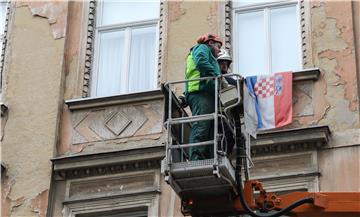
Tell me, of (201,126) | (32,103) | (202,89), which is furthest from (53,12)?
(201,126)

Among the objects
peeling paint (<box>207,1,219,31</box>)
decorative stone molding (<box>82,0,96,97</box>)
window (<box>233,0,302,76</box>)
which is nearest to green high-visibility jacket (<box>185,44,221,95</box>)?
window (<box>233,0,302,76</box>)

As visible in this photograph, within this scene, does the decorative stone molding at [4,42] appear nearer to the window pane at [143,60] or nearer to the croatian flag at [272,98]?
the window pane at [143,60]

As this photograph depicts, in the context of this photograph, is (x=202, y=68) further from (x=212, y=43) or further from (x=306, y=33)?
(x=306, y=33)

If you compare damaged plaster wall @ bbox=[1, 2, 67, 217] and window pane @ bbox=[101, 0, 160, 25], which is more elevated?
window pane @ bbox=[101, 0, 160, 25]

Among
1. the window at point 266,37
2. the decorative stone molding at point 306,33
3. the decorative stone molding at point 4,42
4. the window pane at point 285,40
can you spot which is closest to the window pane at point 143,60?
the window at point 266,37

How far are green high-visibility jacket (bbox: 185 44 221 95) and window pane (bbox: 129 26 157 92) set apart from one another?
3.67 meters

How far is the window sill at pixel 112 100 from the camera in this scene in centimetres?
1377

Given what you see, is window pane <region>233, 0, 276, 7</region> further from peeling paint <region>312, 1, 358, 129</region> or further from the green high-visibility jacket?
the green high-visibility jacket

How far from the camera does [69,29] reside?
14812mm

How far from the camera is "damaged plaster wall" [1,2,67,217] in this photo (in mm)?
13648

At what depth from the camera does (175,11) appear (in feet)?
47.4

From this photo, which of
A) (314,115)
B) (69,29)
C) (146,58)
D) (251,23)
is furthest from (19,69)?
(314,115)

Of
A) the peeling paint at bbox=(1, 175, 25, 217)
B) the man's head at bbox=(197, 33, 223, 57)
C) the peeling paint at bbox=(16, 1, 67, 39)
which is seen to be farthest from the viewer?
the peeling paint at bbox=(16, 1, 67, 39)

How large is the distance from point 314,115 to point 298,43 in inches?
51.9
